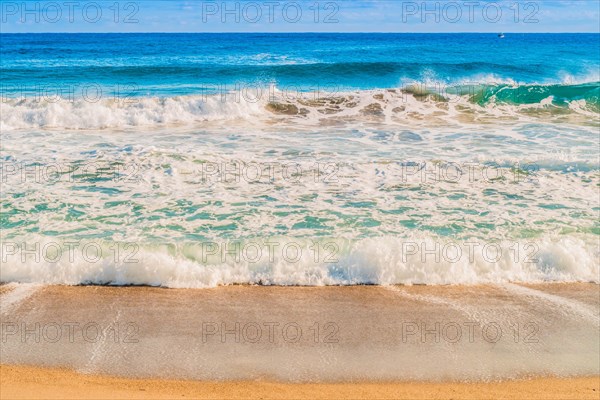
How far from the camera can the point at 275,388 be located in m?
4.32

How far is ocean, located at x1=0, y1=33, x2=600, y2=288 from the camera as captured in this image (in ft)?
21.1

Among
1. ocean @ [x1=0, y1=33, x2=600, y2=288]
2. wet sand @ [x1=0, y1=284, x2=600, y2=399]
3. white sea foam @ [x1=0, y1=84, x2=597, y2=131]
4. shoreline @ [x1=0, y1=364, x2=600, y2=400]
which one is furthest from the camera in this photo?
white sea foam @ [x1=0, y1=84, x2=597, y2=131]

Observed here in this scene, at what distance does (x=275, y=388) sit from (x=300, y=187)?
5171 millimetres

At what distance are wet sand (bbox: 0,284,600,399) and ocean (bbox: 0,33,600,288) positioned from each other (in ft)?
1.39

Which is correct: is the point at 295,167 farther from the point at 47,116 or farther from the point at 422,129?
the point at 47,116

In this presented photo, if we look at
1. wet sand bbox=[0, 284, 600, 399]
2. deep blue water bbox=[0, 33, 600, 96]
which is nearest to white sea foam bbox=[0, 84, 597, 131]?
deep blue water bbox=[0, 33, 600, 96]

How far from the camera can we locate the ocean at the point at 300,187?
21.1ft

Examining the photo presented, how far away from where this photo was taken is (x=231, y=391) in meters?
4.26

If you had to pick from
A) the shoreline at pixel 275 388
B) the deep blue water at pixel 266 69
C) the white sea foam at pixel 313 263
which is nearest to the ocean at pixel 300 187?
the white sea foam at pixel 313 263

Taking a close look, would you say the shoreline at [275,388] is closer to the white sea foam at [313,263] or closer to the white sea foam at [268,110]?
the white sea foam at [313,263]

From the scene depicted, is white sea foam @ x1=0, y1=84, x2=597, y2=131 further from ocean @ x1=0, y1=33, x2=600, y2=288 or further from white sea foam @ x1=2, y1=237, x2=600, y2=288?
white sea foam @ x1=2, y1=237, x2=600, y2=288

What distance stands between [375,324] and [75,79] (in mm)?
22192

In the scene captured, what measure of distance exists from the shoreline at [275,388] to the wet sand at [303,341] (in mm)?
14

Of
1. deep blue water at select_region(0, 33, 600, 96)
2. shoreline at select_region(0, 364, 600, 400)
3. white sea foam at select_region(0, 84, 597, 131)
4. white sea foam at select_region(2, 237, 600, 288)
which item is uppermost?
deep blue water at select_region(0, 33, 600, 96)
